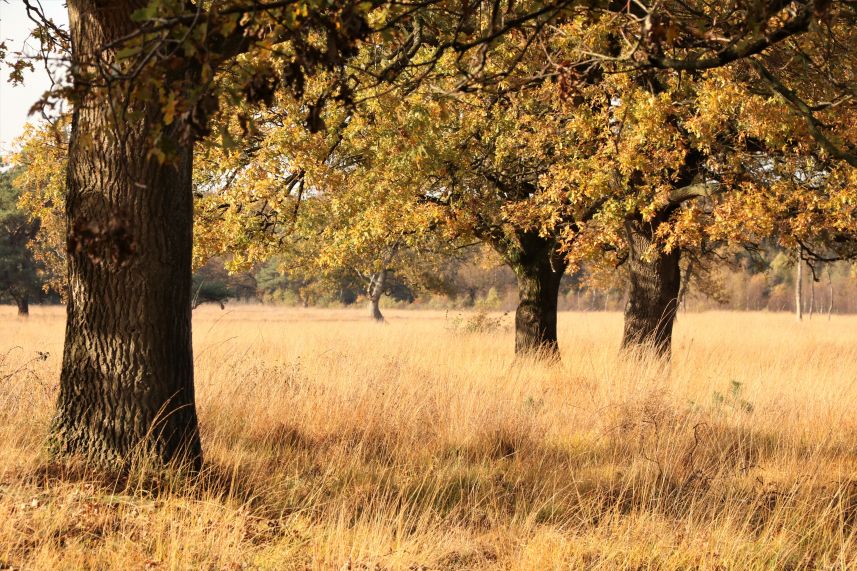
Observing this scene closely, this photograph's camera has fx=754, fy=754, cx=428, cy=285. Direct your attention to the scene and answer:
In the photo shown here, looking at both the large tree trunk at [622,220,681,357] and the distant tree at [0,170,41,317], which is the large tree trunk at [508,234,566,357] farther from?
the distant tree at [0,170,41,317]

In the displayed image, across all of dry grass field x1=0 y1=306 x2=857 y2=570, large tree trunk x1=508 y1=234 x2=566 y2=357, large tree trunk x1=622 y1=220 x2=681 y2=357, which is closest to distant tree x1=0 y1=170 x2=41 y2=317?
large tree trunk x1=508 y1=234 x2=566 y2=357

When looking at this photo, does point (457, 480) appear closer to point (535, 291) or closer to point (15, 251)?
point (535, 291)

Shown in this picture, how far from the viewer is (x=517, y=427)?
22.4ft

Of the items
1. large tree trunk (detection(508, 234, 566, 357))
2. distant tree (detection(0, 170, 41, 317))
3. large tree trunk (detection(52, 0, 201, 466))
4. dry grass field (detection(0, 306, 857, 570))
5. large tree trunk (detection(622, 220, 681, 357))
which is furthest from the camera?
distant tree (detection(0, 170, 41, 317))

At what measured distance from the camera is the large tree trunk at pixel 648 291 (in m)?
12.3

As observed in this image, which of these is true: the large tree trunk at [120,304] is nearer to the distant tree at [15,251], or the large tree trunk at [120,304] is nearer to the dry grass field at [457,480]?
the dry grass field at [457,480]

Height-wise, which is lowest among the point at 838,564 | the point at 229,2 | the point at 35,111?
the point at 838,564

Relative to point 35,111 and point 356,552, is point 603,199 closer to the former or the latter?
point 356,552

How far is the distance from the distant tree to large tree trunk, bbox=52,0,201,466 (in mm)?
32690

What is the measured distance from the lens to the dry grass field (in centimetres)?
412

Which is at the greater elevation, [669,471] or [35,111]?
[35,111]

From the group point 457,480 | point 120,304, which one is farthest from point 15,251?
point 457,480

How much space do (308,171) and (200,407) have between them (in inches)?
150

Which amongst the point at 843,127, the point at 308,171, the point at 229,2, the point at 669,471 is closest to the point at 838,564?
the point at 669,471
